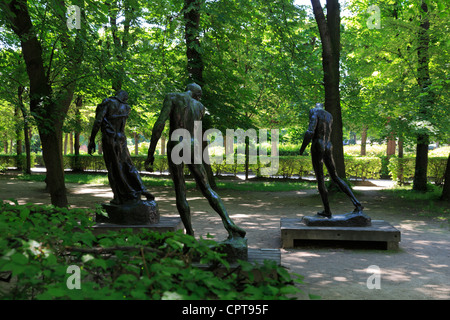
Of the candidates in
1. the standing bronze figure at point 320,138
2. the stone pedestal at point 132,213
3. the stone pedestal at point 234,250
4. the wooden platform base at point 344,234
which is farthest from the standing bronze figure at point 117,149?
the standing bronze figure at point 320,138

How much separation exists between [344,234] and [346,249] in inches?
11.6

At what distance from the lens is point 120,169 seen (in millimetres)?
7238

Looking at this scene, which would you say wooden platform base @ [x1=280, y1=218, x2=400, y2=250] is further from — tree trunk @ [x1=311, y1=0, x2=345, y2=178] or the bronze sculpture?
tree trunk @ [x1=311, y1=0, x2=345, y2=178]

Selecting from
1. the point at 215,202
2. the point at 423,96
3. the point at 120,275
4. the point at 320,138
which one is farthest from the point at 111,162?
the point at 423,96

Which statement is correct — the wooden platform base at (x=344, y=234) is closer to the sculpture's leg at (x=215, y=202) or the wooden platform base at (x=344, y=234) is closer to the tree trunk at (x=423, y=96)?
the sculpture's leg at (x=215, y=202)

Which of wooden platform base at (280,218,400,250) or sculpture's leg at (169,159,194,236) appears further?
wooden platform base at (280,218,400,250)

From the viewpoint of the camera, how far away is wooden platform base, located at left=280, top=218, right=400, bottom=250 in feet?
22.5

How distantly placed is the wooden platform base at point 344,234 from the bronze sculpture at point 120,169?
2564 millimetres

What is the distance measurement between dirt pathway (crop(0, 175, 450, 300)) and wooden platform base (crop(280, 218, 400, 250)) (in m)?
0.21

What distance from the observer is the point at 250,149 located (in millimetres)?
24172

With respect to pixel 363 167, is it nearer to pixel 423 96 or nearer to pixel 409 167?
pixel 409 167

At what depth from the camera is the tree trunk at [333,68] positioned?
13.6 metres

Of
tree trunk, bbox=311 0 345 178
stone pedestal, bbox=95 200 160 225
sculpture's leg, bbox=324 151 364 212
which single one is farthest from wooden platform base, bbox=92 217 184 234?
tree trunk, bbox=311 0 345 178
